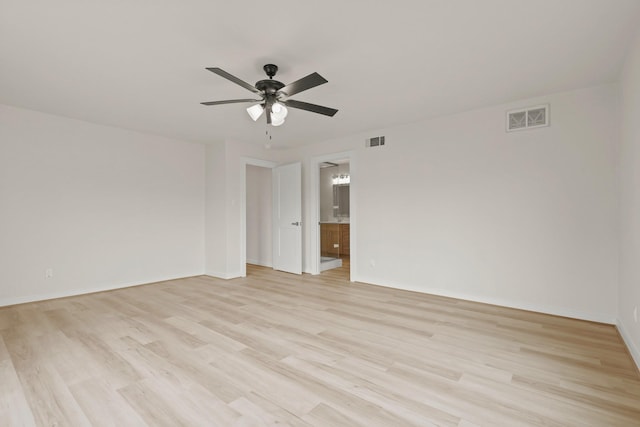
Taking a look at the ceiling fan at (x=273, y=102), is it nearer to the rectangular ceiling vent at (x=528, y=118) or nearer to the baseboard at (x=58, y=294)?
the rectangular ceiling vent at (x=528, y=118)

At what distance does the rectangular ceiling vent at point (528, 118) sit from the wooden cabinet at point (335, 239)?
4.79m

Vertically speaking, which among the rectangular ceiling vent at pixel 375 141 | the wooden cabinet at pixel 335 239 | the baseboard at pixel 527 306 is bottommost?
the baseboard at pixel 527 306

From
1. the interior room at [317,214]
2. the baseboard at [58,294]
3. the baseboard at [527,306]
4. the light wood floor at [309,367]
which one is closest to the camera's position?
the light wood floor at [309,367]

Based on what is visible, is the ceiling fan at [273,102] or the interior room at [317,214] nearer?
the interior room at [317,214]

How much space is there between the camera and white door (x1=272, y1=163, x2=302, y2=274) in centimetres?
571

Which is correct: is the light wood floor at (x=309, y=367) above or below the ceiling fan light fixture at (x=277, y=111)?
below

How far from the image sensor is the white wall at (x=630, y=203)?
2250 mm

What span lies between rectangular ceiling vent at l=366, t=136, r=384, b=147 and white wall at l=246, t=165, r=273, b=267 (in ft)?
8.55

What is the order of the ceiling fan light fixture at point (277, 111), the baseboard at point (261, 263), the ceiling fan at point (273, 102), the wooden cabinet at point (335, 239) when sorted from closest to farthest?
1. the ceiling fan at point (273, 102)
2. the ceiling fan light fixture at point (277, 111)
3. the baseboard at point (261, 263)
4. the wooden cabinet at point (335, 239)

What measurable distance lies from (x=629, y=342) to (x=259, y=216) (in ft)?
19.6

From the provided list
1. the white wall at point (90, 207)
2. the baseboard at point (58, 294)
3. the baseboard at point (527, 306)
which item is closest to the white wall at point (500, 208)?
the baseboard at point (527, 306)

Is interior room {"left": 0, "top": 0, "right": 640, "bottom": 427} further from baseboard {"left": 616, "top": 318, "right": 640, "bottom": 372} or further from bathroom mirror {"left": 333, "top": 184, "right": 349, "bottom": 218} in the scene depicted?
bathroom mirror {"left": 333, "top": 184, "right": 349, "bottom": 218}

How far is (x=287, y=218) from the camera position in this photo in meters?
5.93

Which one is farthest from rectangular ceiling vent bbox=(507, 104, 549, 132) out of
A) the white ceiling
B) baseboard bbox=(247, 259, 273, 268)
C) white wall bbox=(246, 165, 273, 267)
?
baseboard bbox=(247, 259, 273, 268)
